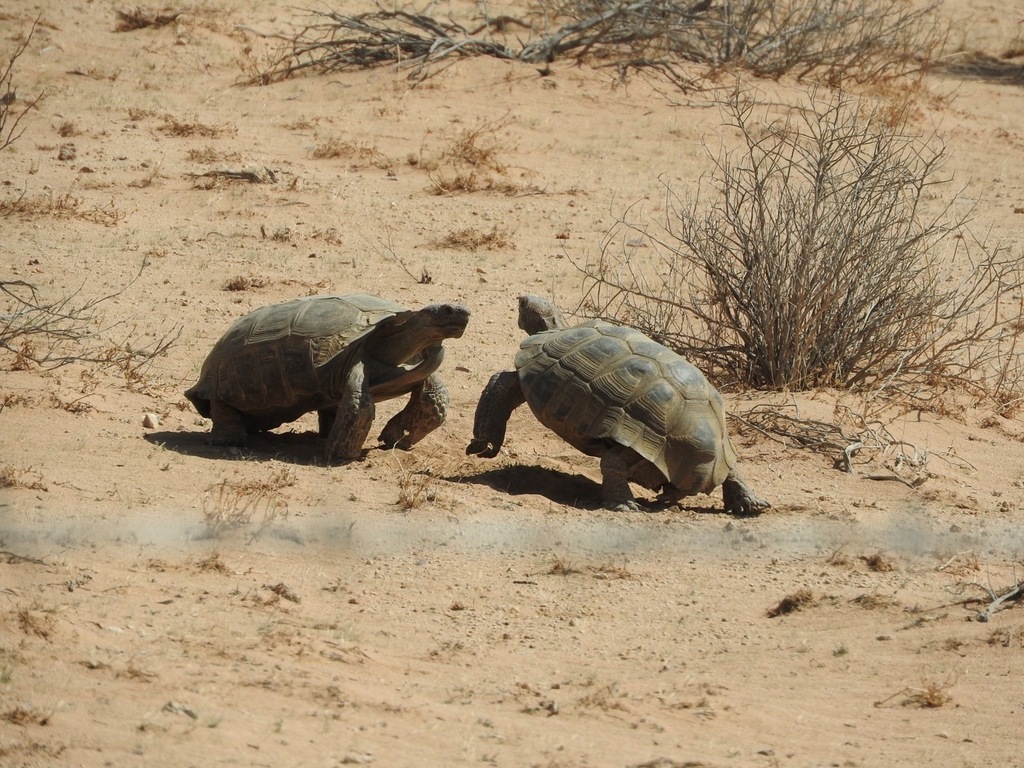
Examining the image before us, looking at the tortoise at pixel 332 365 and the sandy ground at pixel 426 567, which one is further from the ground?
the tortoise at pixel 332 365

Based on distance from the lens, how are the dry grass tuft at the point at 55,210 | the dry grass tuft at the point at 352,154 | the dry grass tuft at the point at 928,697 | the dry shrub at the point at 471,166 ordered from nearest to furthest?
the dry grass tuft at the point at 928,697
the dry grass tuft at the point at 55,210
the dry shrub at the point at 471,166
the dry grass tuft at the point at 352,154

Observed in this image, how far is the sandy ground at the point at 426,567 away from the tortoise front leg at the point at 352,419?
0.10 m

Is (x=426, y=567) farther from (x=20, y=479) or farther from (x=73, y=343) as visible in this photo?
(x=73, y=343)

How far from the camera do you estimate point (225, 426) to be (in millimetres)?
7559

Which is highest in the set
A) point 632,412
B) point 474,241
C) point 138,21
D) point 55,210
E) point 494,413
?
point 138,21

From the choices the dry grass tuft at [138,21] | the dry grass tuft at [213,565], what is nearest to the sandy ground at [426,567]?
the dry grass tuft at [213,565]

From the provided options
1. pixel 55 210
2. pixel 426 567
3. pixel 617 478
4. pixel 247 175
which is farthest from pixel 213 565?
pixel 247 175

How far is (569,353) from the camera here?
7.18m

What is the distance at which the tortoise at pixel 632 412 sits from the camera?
695cm

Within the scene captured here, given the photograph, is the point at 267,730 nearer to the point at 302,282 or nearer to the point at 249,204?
the point at 302,282

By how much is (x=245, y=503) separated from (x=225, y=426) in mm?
1412

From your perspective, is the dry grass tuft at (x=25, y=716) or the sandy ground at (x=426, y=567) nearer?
the dry grass tuft at (x=25, y=716)

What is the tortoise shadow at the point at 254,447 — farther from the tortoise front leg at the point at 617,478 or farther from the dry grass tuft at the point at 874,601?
the dry grass tuft at the point at 874,601

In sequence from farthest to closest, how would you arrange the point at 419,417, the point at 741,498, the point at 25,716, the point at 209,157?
1. the point at 209,157
2. the point at 419,417
3. the point at 741,498
4. the point at 25,716
